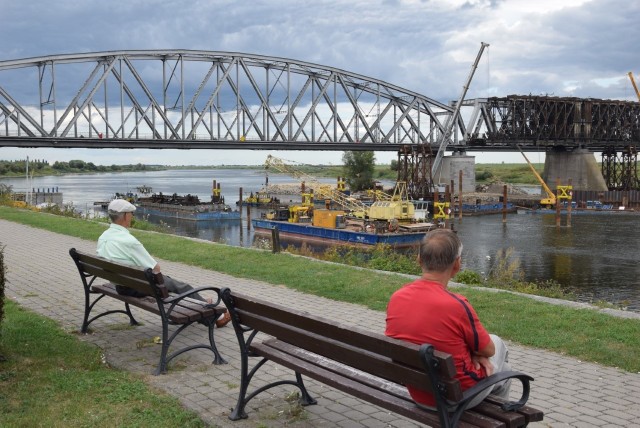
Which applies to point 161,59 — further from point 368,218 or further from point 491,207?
point 491,207

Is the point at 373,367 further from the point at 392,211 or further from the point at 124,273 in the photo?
the point at 392,211

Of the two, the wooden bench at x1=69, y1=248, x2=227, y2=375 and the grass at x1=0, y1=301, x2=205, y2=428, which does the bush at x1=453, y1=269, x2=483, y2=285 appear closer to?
the wooden bench at x1=69, y1=248, x2=227, y2=375

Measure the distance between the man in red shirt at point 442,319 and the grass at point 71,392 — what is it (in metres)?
1.98

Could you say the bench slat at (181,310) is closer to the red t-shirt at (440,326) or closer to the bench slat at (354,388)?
the bench slat at (354,388)

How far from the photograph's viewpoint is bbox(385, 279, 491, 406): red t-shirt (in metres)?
4.08

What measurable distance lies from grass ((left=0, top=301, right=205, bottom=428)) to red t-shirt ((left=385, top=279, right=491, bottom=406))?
77.6 inches

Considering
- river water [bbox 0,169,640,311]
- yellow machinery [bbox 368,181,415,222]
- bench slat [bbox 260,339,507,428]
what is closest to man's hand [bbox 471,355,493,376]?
bench slat [bbox 260,339,507,428]

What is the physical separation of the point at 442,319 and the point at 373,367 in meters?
0.54

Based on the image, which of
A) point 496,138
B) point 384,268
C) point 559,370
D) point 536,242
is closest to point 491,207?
point 496,138

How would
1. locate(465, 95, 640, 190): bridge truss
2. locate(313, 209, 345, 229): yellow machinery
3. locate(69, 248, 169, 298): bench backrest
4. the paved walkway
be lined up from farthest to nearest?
1. locate(465, 95, 640, 190): bridge truss
2. locate(313, 209, 345, 229): yellow machinery
3. locate(69, 248, 169, 298): bench backrest
4. the paved walkway

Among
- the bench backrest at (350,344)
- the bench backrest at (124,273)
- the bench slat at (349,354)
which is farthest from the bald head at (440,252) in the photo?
the bench backrest at (124,273)

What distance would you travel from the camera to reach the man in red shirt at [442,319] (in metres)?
4.08

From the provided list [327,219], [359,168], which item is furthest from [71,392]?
[359,168]

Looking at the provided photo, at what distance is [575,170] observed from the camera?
91500mm
